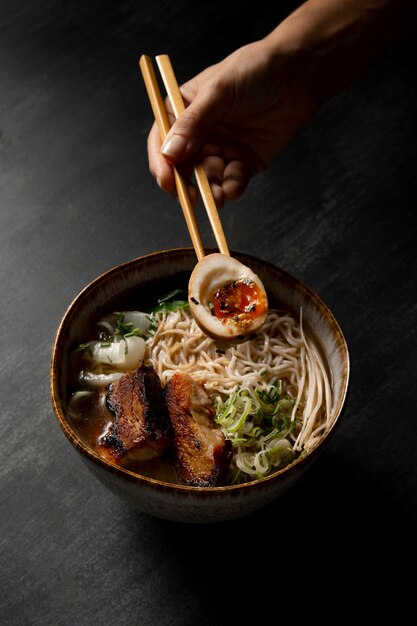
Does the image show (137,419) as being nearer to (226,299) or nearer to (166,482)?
(166,482)

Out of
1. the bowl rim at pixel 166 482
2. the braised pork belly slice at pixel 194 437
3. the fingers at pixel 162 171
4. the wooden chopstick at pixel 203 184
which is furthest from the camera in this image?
the fingers at pixel 162 171

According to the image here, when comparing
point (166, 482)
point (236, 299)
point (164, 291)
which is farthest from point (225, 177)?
point (166, 482)

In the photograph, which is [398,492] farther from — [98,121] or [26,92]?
[26,92]

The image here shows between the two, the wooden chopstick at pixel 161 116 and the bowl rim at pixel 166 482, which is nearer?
the bowl rim at pixel 166 482

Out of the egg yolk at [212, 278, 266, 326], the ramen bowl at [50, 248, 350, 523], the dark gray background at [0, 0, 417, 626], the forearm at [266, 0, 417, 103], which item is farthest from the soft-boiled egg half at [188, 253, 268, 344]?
the forearm at [266, 0, 417, 103]

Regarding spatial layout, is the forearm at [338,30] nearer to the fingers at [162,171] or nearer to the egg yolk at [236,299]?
the fingers at [162,171]

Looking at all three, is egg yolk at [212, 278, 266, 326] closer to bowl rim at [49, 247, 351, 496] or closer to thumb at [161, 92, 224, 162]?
bowl rim at [49, 247, 351, 496]

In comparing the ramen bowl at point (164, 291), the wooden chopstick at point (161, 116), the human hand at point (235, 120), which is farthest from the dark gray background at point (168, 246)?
the wooden chopstick at point (161, 116)

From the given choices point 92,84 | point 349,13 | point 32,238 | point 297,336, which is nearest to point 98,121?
point 92,84
